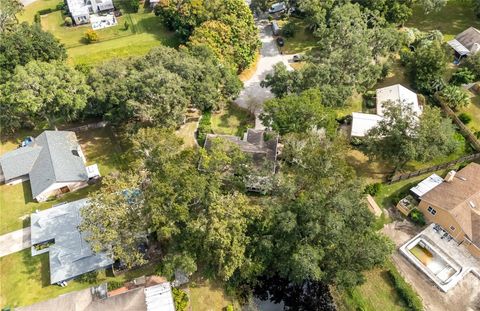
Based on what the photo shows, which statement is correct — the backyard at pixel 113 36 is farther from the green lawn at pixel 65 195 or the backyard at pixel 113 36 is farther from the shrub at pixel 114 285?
the shrub at pixel 114 285

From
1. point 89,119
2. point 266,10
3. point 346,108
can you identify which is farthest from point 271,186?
point 266,10

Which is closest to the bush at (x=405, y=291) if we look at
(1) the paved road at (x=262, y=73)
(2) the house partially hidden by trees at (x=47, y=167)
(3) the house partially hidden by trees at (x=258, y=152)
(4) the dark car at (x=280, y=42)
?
(3) the house partially hidden by trees at (x=258, y=152)

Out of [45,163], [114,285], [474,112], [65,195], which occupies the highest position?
[45,163]

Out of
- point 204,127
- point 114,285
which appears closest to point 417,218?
point 204,127

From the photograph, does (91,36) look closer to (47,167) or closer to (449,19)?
(47,167)

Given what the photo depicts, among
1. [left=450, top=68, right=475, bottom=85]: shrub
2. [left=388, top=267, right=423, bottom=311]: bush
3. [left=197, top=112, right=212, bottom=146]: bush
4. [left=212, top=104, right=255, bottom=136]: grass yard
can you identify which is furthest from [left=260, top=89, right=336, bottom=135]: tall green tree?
[left=450, top=68, right=475, bottom=85]: shrub

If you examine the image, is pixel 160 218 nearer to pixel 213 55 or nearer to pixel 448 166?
pixel 213 55
